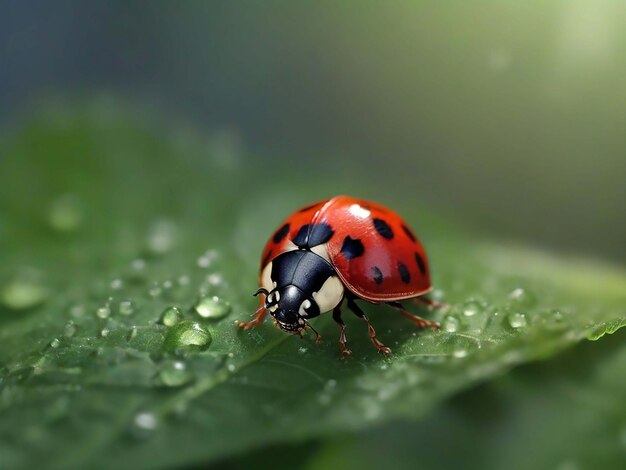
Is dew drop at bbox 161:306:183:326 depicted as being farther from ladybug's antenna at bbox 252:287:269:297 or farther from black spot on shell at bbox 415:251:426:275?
black spot on shell at bbox 415:251:426:275

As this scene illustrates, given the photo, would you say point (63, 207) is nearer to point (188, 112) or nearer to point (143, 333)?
point (188, 112)

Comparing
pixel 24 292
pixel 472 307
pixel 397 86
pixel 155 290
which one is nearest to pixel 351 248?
pixel 472 307

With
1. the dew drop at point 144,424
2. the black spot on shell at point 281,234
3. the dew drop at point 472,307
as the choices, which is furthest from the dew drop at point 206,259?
the dew drop at point 144,424

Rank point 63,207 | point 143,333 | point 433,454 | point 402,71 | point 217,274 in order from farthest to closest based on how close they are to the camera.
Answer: point 402,71 → point 63,207 → point 217,274 → point 143,333 → point 433,454

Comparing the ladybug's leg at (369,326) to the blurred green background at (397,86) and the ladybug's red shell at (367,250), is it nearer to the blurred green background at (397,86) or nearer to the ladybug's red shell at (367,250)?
the ladybug's red shell at (367,250)

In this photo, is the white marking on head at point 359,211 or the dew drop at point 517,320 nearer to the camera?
the dew drop at point 517,320

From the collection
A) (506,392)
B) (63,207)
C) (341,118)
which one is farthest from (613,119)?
(63,207)

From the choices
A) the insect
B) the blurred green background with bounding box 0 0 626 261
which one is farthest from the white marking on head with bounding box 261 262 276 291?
the blurred green background with bounding box 0 0 626 261
